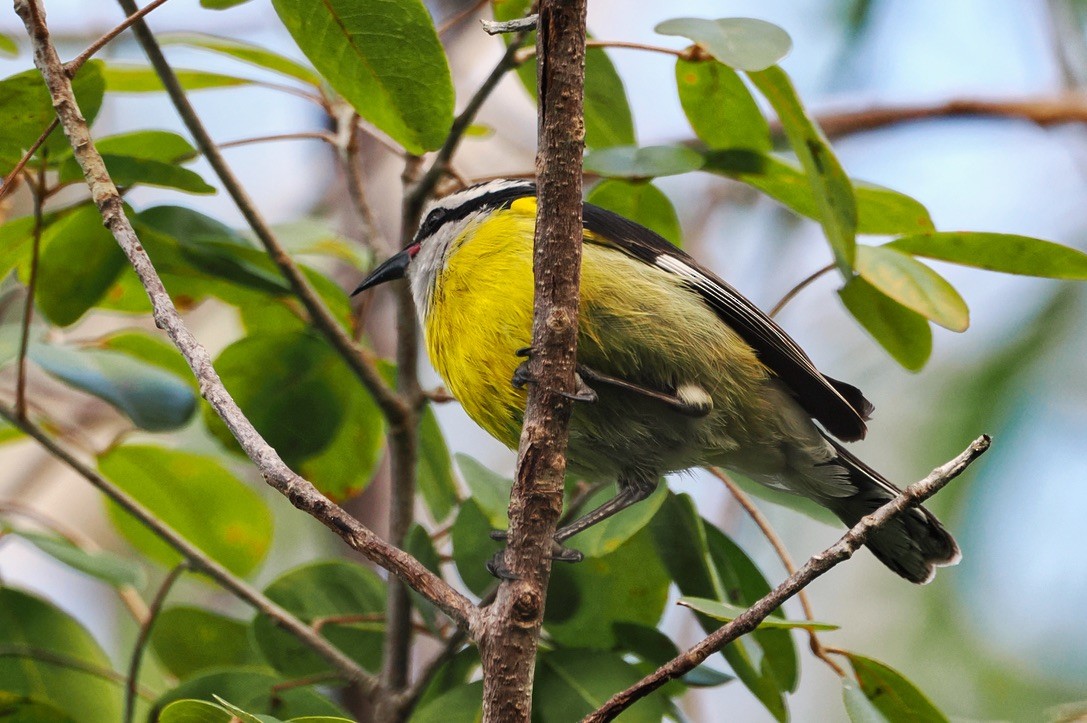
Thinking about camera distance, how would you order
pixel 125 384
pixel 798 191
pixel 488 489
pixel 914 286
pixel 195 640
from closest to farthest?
pixel 914 286, pixel 488 489, pixel 798 191, pixel 125 384, pixel 195 640

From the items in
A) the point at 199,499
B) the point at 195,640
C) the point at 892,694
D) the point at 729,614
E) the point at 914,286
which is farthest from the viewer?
the point at 199,499

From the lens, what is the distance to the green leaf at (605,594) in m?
2.09

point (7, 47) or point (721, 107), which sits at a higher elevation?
point (7, 47)

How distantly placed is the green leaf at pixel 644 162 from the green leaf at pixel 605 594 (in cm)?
72

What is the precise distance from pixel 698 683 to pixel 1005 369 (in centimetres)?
362

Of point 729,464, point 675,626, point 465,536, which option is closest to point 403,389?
point 465,536

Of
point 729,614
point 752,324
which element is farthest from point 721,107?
point 729,614

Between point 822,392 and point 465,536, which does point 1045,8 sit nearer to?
point 822,392

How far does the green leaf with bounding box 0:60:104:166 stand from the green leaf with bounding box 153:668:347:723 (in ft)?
3.66

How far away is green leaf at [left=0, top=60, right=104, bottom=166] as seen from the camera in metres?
1.91

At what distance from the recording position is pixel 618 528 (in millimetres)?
1901

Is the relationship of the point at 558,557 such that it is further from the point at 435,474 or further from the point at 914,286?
the point at 914,286

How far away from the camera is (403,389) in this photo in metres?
2.34

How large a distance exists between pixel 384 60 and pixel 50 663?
1556 mm
